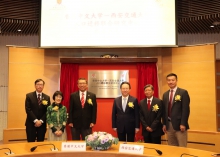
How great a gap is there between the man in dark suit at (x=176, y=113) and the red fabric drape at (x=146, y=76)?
4.91ft

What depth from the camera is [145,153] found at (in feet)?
8.04

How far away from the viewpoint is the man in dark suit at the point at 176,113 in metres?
3.90

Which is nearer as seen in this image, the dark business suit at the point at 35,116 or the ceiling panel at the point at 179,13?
the dark business suit at the point at 35,116

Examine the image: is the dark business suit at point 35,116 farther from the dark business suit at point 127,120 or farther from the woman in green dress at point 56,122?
the dark business suit at point 127,120

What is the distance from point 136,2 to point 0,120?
445 cm

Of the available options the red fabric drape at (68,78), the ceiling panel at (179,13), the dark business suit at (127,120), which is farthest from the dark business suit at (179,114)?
the red fabric drape at (68,78)

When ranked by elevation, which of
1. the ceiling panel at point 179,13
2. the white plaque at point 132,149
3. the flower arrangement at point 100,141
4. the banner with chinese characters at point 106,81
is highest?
the ceiling panel at point 179,13

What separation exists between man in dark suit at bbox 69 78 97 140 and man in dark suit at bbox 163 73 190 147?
1225 millimetres

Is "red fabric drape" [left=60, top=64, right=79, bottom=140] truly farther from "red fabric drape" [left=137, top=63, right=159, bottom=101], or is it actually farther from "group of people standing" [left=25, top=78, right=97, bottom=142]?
"red fabric drape" [left=137, top=63, right=159, bottom=101]

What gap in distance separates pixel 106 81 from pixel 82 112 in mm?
1284

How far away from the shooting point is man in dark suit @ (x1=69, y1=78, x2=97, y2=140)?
4566 mm

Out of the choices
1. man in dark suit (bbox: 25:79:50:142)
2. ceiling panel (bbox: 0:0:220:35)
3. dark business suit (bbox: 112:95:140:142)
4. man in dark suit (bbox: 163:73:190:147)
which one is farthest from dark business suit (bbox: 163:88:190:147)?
ceiling panel (bbox: 0:0:220:35)

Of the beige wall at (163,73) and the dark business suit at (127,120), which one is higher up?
the beige wall at (163,73)

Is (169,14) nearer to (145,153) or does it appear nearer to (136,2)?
(136,2)
